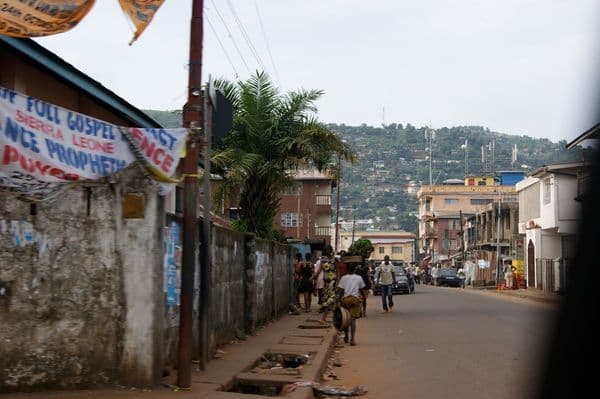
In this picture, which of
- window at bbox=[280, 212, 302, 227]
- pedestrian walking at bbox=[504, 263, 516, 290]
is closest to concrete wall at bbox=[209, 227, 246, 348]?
pedestrian walking at bbox=[504, 263, 516, 290]

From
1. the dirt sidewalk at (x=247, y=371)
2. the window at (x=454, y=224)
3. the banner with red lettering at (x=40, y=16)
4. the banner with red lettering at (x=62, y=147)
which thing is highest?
the window at (x=454, y=224)

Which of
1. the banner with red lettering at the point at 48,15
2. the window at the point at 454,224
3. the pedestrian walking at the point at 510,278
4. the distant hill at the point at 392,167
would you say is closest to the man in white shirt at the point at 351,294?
the banner with red lettering at the point at 48,15

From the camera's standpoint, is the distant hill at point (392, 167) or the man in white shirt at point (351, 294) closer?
the man in white shirt at point (351, 294)

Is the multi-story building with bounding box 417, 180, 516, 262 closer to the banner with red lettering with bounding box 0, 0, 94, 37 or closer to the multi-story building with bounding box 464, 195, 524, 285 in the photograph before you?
the multi-story building with bounding box 464, 195, 524, 285

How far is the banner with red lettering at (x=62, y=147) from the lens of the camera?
8219mm

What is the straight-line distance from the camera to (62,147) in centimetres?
859

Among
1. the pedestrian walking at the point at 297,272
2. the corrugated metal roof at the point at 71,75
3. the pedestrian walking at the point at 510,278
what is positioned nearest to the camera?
the corrugated metal roof at the point at 71,75

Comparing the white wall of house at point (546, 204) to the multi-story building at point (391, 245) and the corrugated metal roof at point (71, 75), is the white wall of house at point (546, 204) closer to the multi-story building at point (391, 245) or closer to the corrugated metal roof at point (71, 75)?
the corrugated metal roof at point (71, 75)

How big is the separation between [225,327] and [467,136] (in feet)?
587

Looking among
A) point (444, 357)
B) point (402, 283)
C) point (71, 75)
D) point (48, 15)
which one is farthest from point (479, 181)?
point (48, 15)

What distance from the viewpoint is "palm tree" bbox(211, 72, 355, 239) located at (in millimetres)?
21953

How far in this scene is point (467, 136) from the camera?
186 meters

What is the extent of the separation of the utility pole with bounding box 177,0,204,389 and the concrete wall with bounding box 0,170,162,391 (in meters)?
0.31

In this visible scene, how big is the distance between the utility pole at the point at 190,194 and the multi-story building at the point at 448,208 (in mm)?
99151
